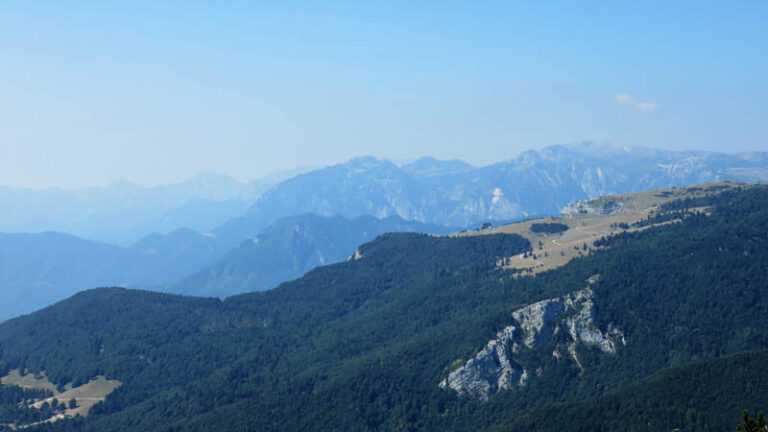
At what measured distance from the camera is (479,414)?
198 metres

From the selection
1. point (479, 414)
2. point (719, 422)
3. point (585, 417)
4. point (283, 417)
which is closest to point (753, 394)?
point (719, 422)

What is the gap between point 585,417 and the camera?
527ft

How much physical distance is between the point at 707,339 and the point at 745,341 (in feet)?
33.0

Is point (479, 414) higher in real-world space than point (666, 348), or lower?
lower

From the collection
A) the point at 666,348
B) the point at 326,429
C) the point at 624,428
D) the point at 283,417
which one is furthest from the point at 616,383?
the point at 283,417

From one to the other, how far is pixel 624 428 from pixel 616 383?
38135 mm

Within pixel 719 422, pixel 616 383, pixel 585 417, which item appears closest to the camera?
pixel 719 422

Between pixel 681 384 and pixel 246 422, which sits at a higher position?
pixel 681 384

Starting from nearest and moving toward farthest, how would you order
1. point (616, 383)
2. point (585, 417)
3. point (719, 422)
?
point (719, 422)
point (585, 417)
point (616, 383)

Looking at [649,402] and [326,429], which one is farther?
[326,429]

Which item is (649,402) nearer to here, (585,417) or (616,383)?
(585,417)

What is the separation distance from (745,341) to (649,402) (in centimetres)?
5642

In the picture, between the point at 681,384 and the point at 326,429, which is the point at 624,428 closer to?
the point at 681,384

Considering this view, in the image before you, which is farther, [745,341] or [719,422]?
[745,341]
